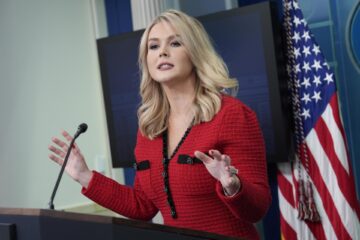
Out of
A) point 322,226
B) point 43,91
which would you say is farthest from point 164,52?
point 43,91

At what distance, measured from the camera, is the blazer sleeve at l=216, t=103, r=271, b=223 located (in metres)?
1.37

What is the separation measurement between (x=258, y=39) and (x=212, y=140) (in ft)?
3.93

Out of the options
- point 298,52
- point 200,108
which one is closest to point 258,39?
point 298,52

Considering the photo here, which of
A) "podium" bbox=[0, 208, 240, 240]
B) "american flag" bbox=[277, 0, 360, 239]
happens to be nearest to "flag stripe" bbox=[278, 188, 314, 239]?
"american flag" bbox=[277, 0, 360, 239]

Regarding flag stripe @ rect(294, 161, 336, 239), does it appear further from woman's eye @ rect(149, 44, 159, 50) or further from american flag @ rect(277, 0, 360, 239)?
woman's eye @ rect(149, 44, 159, 50)

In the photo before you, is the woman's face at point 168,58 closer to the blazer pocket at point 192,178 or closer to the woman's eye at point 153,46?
the woman's eye at point 153,46

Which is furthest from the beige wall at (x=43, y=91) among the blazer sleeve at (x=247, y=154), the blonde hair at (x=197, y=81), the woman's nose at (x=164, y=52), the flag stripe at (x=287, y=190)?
the blazer sleeve at (x=247, y=154)

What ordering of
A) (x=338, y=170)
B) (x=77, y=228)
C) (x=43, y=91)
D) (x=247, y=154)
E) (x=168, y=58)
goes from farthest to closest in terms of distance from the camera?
(x=43, y=91) → (x=338, y=170) → (x=168, y=58) → (x=247, y=154) → (x=77, y=228)

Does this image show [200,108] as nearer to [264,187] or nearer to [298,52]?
[264,187]

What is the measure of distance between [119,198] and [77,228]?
2.74 ft

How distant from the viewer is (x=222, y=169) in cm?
126

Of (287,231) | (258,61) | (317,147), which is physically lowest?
(287,231)

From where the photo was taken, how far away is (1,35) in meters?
3.22

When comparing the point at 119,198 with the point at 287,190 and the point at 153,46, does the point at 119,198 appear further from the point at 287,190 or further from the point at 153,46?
the point at 287,190
